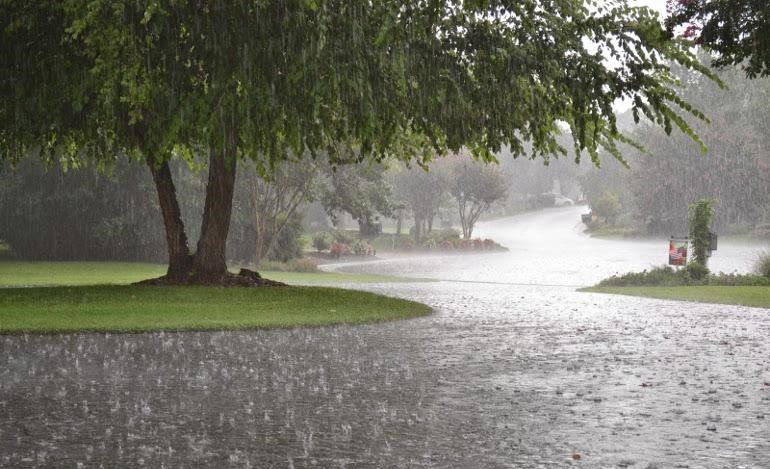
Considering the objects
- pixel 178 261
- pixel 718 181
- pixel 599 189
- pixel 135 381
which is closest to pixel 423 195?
pixel 718 181

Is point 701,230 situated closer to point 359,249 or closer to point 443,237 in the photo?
point 359,249

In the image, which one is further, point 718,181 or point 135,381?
point 718,181

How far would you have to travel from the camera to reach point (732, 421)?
783cm

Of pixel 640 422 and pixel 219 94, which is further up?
pixel 219 94

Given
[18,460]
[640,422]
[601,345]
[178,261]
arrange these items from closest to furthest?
[18,460], [640,422], [601,345], [178,261]

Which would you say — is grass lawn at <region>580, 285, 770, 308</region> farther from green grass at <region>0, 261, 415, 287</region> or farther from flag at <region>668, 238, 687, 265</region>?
green grass at <region>0, 261, 415, 287</region>

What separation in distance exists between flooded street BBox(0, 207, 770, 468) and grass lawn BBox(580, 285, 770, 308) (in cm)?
560

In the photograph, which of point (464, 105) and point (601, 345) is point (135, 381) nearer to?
point (601, 345)

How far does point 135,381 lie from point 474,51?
1067cm

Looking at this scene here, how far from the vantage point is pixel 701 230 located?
28.9 meters

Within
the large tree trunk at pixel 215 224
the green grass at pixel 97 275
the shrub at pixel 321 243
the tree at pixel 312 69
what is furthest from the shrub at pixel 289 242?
the tree at pixel 312 69

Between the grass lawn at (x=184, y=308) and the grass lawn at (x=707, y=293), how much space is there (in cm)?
773

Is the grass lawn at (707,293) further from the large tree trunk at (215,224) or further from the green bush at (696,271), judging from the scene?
the large tree trunk at (215,224)

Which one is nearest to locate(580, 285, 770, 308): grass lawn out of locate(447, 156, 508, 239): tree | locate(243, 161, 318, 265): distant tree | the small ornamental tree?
the small ornamental tree
